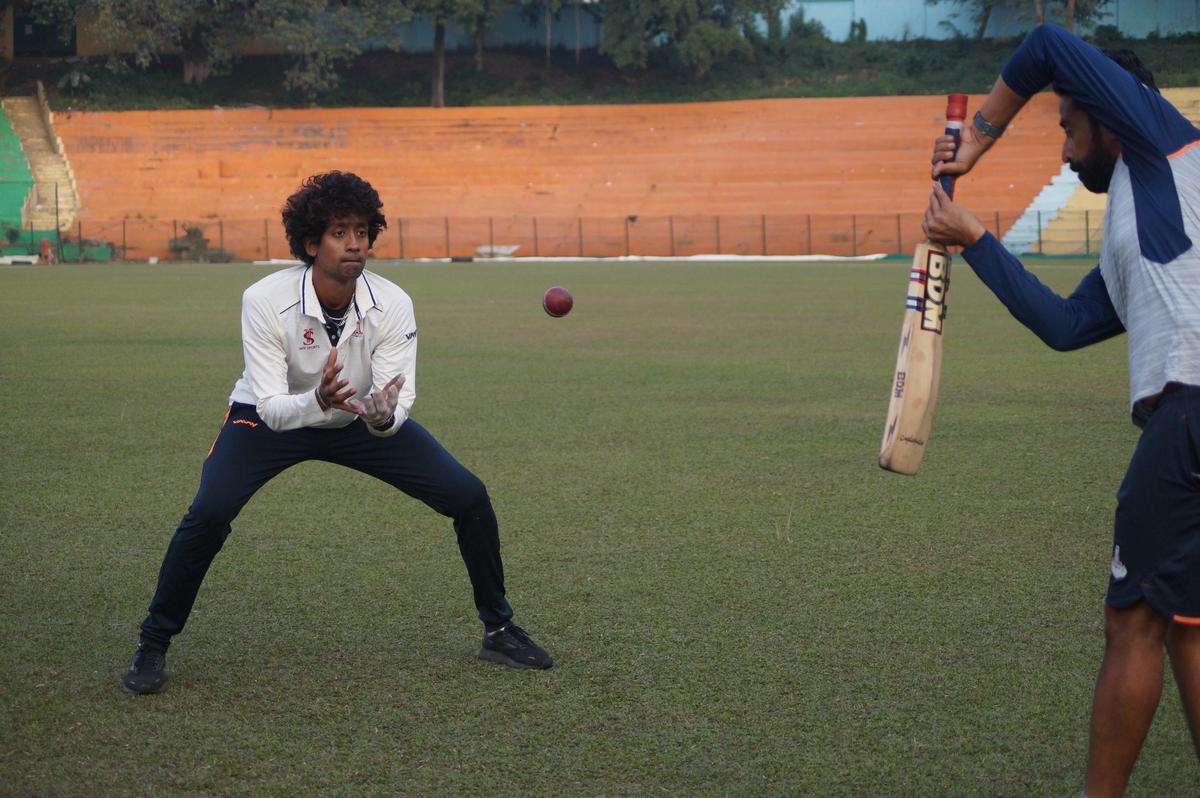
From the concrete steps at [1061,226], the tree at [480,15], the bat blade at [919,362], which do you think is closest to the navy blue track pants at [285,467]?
the bat blade at [919,362]

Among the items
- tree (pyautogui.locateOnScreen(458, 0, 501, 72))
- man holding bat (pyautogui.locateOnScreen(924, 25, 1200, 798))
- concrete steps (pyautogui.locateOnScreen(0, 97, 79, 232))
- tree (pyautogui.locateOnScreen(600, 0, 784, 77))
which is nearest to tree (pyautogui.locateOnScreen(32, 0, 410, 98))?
tree (pyautogui.locateOnScreen(458, 0, 501, 72))

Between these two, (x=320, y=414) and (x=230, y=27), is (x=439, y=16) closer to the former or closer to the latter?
(x=230, y=27)

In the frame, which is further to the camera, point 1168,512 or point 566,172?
point 566,172

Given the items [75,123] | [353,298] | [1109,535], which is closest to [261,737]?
[353,298]

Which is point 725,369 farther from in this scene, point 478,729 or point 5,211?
point 5,211

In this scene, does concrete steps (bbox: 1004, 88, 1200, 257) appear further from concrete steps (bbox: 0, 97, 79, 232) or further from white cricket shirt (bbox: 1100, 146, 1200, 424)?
white cricket shirt (bbox: 1100, 146, 1200, 424)

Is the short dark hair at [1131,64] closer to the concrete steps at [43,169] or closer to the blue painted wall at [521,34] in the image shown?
the concrete steps at [43,169]

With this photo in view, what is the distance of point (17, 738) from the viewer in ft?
14.6

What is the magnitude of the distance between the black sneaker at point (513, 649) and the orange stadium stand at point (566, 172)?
1801 inches

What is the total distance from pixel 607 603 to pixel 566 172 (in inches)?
1992

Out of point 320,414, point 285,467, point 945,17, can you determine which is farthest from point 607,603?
point 945,17

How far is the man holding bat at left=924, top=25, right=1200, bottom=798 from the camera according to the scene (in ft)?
10.9

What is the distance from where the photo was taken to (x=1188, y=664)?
3.43 metres

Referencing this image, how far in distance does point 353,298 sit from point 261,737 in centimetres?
162
